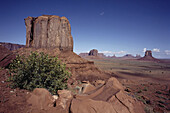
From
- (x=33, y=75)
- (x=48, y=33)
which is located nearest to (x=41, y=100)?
(x=33, y=75)

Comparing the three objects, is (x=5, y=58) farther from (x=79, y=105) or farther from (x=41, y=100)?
(x=79, y=105)

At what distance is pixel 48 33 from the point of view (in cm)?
2089

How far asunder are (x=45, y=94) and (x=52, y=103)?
0.60 metres

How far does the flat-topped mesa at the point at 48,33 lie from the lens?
20828mm

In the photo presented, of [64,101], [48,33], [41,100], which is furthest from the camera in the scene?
[48,33]

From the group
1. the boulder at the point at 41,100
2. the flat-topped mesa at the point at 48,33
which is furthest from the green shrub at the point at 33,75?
the flat-topped mesa at the point at 48,33

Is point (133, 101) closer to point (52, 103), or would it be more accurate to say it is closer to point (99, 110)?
point (99, 110)

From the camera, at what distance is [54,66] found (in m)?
7.39

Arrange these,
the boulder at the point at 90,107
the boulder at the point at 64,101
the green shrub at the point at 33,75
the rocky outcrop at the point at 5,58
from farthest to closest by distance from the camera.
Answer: the rocky outcrop at the point at 5,58 < the green shrub at the point at 33,75 < the boulder at the point at 64,101 < the boulder at the point at 90,107

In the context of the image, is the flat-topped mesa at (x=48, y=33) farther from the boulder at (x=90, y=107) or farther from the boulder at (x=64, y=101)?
the boulder at (x=90, y=107)

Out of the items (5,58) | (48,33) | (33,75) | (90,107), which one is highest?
(48,33)

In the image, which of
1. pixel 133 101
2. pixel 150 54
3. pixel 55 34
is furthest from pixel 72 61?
pixel 150 54

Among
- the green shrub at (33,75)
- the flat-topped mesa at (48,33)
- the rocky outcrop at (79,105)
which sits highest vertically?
the flat-topped mesa at (48,33)

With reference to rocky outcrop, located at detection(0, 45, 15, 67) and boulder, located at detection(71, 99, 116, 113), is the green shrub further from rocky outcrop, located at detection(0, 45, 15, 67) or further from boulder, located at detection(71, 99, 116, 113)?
rocky outcrop, located at detection(0, 45, 15, 67)
